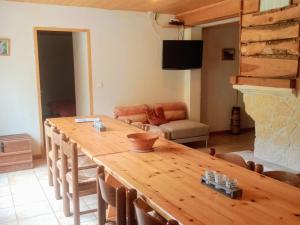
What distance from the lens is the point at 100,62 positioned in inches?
213

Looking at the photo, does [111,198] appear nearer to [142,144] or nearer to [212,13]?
[142,144]

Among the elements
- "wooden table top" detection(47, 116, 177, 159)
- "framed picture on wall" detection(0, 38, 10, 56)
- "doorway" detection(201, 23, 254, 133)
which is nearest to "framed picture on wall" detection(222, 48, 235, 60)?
"doorway" detection(201, 23, 254, 133)

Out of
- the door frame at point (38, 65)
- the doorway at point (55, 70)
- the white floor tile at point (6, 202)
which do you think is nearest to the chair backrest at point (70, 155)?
A: the white floor tile at point (6, 202)

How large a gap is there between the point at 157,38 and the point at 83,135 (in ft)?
11.1

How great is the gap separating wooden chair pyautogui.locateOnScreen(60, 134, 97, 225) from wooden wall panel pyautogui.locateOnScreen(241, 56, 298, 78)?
2761 millimetres

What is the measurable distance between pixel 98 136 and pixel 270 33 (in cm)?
279

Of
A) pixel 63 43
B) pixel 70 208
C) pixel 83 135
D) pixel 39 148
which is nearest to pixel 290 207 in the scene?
pixel 83 135

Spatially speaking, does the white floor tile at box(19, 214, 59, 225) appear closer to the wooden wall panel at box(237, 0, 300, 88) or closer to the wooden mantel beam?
the wooden wall panel at box(237, 0, 300, 88)

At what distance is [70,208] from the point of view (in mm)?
3246

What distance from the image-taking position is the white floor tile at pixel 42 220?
A: 9.71 ft

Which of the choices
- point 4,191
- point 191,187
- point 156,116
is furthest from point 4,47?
point 191,187

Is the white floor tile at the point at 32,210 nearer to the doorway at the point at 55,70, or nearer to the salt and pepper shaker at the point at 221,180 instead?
the salt and pepper shaker at the point at 221,180

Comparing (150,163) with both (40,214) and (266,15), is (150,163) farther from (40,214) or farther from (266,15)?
(266,15)

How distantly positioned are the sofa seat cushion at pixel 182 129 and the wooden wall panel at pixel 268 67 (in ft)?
4.45
